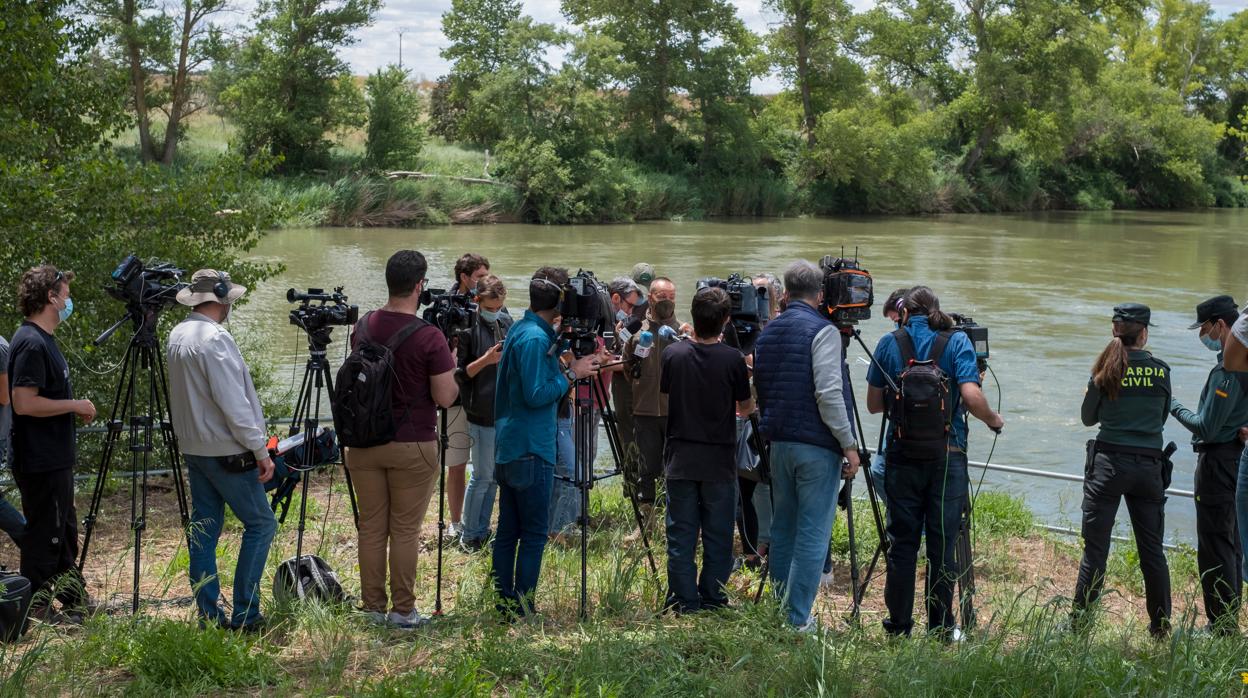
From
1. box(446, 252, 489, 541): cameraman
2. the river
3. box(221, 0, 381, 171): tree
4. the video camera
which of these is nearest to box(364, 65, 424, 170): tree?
box(221, 0, 381, 171): tree

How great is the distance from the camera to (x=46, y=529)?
507cm

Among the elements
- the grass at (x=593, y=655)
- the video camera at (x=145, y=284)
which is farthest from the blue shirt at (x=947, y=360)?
the video camera at (x=145, y=284)

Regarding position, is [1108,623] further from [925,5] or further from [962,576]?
[925,5]

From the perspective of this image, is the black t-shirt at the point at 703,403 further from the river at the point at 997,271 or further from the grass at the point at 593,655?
the river at the point at 997,271

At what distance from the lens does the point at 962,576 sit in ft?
17.0

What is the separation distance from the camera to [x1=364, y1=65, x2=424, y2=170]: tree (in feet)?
120

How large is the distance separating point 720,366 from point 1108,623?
7.95 ft

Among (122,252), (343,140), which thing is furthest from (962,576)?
(343,140)

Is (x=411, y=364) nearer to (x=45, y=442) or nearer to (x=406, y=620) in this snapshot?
(x=406, y=620)

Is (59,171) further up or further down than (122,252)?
further up

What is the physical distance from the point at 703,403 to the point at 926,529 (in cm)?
118

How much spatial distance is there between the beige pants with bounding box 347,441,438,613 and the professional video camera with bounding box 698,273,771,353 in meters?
1.74

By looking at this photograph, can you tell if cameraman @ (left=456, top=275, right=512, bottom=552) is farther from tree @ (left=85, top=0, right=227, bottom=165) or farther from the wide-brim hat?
tree @ (left=85, top=0, right=227, bottom=165)

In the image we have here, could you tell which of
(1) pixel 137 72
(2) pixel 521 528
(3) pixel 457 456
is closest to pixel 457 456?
(3) pixel 457 456
